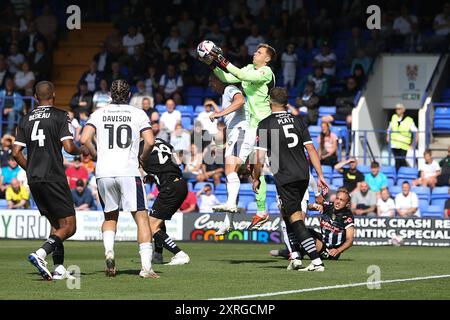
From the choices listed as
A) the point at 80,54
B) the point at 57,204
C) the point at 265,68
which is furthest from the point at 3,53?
the point at 57,204

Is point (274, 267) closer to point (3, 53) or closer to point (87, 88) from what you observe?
point (87, 88)

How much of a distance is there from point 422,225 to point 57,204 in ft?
37.9

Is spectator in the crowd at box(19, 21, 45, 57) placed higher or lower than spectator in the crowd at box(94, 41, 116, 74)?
higher

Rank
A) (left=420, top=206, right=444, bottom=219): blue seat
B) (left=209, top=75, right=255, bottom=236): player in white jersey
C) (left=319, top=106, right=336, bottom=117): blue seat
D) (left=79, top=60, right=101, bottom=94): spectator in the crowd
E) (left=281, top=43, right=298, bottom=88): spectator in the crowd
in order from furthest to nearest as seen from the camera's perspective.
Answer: (left=79, top=60, right=101, bottom=94): spectator in the crowd, (left=281, top=43, right=298, bottom=88): spectator in the crowd, (left=319, top=106, right=336, bottom=117): blue seat, (left=420, top=206, right=444, bottom=219): blue seat, (left=209, top=75, right=255, bottom=236): player in white jersey

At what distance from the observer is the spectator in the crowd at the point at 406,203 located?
23.9 meters

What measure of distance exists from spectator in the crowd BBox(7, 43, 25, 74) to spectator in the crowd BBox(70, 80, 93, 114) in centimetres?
246

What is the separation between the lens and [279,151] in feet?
46.8

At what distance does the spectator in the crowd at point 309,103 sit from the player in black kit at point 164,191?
11.4 m

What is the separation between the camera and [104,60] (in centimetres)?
3045

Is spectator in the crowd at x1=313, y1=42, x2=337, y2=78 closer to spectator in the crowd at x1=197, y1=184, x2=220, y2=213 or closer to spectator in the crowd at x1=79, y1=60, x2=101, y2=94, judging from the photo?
spectator in the crowd at x1=197, y1=184, x2=220, y2=213

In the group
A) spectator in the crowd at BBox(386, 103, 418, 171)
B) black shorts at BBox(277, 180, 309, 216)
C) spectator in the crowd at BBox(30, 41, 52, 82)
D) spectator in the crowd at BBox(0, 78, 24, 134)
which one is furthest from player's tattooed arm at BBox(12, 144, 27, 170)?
spectator in the crowd at BBox(30, 41, 52, 82)

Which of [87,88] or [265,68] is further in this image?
[87,88]

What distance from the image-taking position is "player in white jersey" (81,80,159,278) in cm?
A: 1291
